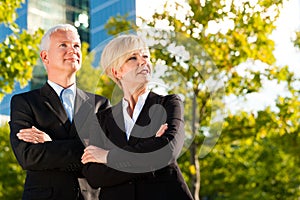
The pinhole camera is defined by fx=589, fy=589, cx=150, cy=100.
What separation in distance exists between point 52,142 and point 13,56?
23.6ft

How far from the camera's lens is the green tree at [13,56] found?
10.4 meters

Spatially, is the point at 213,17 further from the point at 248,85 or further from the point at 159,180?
the point at 159,180

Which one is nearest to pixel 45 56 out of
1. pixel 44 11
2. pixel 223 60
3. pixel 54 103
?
pixel 54 103

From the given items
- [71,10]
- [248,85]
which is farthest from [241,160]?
[71,10]

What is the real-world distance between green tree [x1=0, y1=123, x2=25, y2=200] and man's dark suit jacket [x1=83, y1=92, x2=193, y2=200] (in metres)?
19.3

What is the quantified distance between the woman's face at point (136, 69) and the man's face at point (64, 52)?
44 centimetres

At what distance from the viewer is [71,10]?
48469 millimetres

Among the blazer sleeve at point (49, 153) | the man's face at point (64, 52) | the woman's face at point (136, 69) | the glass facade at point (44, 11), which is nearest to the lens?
the woman's face at point (136, 69)

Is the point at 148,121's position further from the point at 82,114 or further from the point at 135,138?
the point at 82,114

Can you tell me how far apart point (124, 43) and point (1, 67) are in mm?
7497

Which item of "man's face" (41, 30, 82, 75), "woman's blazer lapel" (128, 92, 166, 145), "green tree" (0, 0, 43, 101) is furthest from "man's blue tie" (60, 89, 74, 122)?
"green tree" (0, 0, 43, 101)

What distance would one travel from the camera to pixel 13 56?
34.2 ft

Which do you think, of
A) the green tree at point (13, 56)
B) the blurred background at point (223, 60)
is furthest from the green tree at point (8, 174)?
the green tree at point (13, 56)

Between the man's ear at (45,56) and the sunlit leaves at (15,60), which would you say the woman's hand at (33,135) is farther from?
the sunlit leaves at (15,60)
